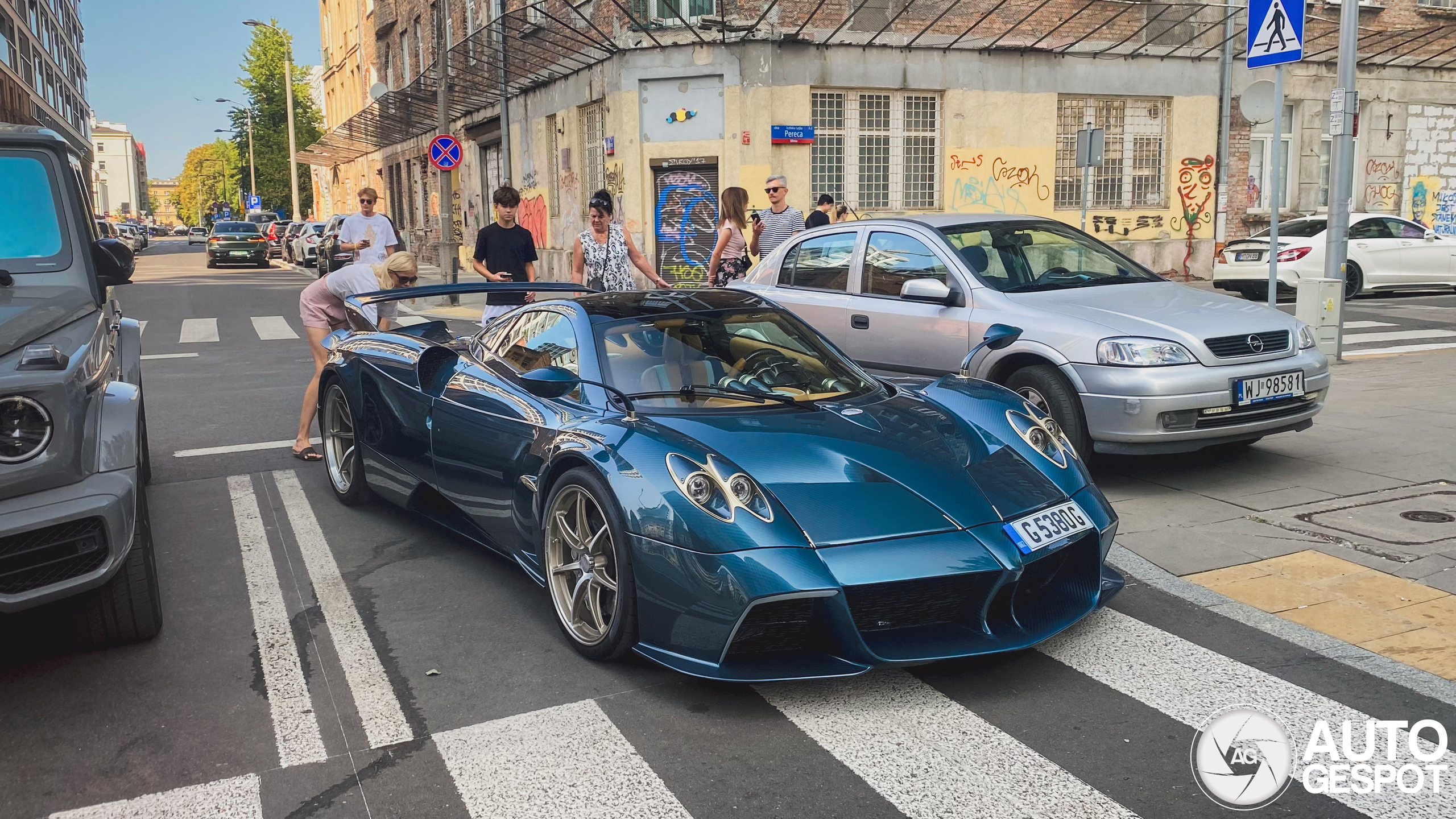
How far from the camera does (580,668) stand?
158 inches

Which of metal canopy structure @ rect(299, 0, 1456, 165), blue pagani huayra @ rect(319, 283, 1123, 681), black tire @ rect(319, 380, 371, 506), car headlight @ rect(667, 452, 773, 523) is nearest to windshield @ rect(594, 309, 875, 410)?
blue pagani huayra @ rect(319, 283, 1123, 681)

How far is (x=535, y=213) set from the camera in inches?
1020

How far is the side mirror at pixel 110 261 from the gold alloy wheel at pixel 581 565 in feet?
7.96

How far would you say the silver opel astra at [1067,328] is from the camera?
6.12m

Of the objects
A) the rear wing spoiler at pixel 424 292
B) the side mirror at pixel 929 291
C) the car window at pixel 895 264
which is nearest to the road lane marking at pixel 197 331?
the rear wing spoiler at pixel 424 292

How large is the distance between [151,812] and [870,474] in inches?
91.6

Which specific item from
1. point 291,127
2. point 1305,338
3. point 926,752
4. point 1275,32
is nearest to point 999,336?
point 1305,338

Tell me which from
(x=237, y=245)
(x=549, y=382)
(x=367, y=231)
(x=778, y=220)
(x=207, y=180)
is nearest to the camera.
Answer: (x=549, y=382)

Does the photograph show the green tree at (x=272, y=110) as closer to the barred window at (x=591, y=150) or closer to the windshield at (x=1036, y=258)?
the barred window at (x=591, y=150)

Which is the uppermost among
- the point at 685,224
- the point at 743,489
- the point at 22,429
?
the point at 685,224

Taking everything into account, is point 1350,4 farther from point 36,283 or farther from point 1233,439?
point 36,283

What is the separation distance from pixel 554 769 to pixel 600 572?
0.90m

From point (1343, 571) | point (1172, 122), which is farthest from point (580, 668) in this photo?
point (1172, 122)

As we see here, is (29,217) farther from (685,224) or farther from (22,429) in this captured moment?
(685,224)
